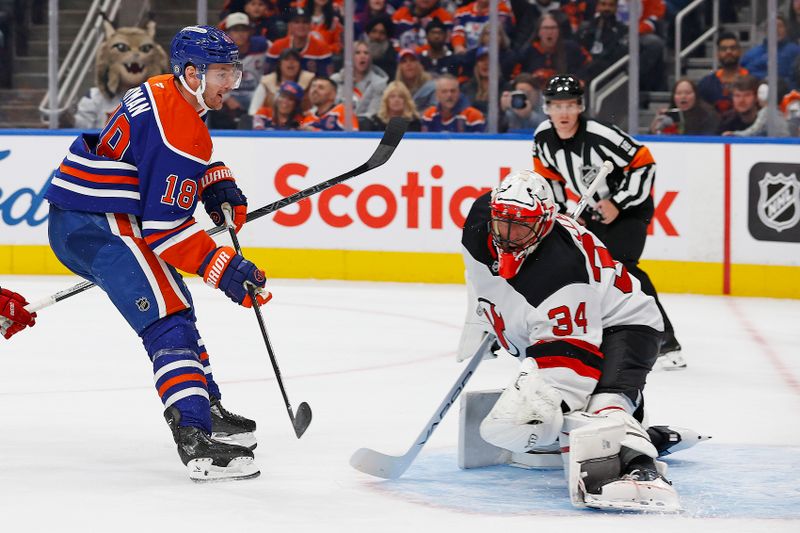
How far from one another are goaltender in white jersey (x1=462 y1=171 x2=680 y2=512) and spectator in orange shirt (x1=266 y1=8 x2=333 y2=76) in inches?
187

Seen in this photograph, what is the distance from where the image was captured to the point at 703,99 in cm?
745

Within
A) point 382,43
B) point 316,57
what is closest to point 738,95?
point 382,43

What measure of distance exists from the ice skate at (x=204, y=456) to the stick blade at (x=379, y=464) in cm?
27

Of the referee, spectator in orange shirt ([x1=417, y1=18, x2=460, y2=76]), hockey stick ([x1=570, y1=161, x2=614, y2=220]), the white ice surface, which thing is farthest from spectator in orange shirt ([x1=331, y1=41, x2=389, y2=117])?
hockey stick ([x1=570, y1=161, x2=614, y2=220])

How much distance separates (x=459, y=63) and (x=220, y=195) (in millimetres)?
4118

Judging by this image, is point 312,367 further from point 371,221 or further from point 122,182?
point 371,221

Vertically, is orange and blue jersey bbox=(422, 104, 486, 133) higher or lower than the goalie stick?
higher

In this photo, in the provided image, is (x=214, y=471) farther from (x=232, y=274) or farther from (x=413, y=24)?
(x=413, y=24)

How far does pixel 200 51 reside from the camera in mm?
3592

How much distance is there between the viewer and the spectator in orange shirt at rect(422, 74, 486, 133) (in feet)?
25.6

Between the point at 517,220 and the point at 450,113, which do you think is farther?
the point at 450,113

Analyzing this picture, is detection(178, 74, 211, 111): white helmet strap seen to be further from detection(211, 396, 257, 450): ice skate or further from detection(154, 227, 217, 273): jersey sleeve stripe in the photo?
detection(211, 396, 257, 450): ice skate

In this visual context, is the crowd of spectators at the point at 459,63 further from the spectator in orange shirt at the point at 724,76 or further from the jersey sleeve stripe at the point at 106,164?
the jersey sleeve stripe at the point at 106,164

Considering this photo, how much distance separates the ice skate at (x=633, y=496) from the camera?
3195 mm
